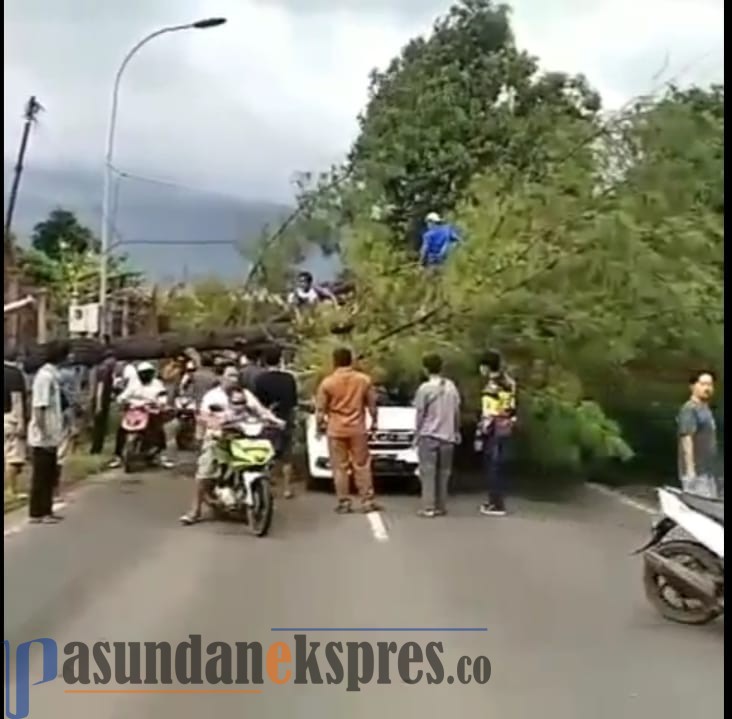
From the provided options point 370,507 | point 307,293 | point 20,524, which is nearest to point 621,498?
point 370,507

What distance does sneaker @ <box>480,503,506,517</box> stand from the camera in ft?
9.02

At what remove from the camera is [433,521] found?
2756 mm

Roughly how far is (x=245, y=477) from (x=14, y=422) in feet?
1.51

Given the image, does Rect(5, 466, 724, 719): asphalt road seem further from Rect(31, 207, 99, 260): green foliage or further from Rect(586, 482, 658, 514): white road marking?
Rect(31, 207, 99, 260): green foliage

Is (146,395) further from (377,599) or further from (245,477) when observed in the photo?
(377,599)

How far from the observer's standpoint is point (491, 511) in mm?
2771

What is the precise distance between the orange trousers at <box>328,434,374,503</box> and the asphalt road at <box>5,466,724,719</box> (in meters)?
0.04

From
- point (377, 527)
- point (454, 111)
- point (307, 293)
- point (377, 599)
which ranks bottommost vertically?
point (377, 599)

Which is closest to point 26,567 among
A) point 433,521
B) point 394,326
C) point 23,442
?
point 23,442

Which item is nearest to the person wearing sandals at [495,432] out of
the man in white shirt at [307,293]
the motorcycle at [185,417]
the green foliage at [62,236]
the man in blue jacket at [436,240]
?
the man in blue jacket at [436,240]

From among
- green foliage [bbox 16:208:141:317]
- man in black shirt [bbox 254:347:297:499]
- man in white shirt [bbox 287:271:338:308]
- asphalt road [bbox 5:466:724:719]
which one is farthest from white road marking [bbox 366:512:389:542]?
green foliage [bbox 16:208:141:317]

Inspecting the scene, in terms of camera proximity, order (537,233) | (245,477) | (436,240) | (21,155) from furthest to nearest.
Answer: (537,233)
(436,240)
(245,477)
(21,155)

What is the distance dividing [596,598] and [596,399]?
1.47ft

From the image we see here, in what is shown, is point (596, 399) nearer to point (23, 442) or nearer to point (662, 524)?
point (662, 524)
